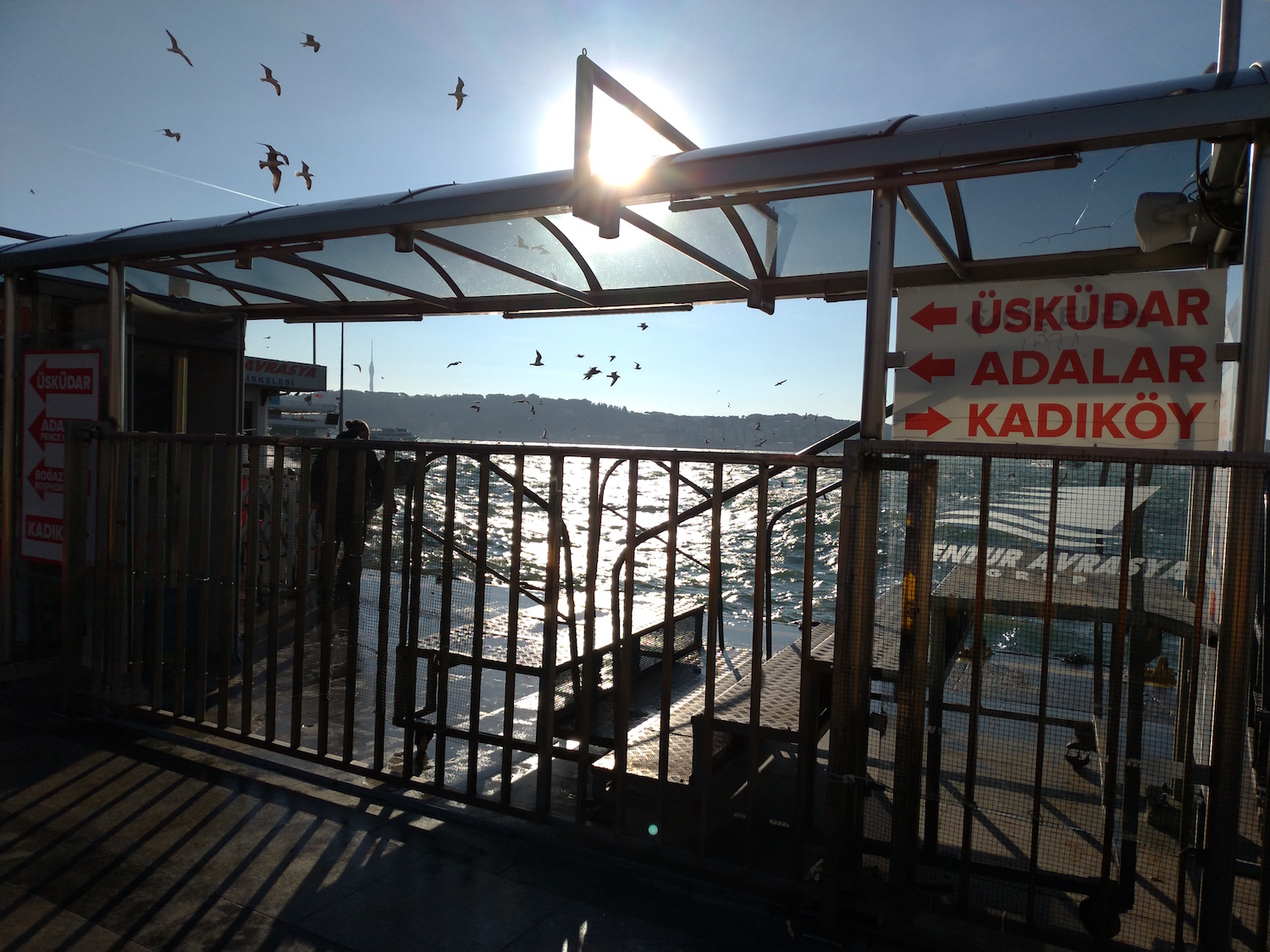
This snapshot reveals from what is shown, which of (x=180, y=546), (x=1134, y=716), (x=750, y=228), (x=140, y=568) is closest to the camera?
(x=1134, y=716)

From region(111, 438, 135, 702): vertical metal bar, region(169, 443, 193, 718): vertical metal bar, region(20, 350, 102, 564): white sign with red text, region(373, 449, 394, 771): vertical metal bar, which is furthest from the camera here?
region(20, 350, 102, 564): white sign with red text

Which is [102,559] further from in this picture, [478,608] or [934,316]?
[934,316]

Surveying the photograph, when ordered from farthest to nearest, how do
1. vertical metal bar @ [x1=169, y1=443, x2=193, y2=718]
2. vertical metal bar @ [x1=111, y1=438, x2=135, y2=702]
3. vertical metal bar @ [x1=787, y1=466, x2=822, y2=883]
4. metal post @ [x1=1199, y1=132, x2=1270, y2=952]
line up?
1. vertical metal bar @ [x1=111, y1=438, x2=135, y2=702]
2. vertical metal bar @ [x1=169, y1=443, x2=193, y2=718]
3. vertical metal bar @ [x1=787, y1=466, x2=822, y2=883]
4. metal post @ [x1=1199, y1=132, x2=1270, y2=952]

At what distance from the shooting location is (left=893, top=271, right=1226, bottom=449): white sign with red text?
3.02 m

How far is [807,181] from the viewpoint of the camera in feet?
10.8

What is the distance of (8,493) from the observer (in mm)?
6125

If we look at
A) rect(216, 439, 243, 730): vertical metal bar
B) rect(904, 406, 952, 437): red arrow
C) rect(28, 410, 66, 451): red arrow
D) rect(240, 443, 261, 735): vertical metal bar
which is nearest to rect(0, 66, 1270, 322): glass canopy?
rect(904, 406, 952, 437): red arrow

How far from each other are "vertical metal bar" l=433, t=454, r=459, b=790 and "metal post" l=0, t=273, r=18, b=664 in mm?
4039

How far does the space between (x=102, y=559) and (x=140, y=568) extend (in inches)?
13.2

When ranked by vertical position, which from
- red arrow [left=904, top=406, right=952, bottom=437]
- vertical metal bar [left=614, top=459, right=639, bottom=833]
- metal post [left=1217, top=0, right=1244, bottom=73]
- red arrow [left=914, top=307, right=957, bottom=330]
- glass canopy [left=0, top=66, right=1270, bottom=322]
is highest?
metal post [left=1217, top=0, right=1244, bottom=73]

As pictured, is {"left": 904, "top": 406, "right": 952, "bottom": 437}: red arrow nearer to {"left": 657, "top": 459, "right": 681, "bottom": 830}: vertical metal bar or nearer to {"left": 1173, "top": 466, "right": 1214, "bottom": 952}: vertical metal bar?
{"left": 1173, "top": 466, "right": 1214, "bottom": 952}: vertical metal bar

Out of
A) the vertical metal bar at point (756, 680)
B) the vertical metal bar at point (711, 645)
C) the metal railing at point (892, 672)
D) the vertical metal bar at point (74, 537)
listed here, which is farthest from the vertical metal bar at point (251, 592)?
the vertical metal bar at point (756, 680)

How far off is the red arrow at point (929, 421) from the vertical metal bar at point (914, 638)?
1.03ft

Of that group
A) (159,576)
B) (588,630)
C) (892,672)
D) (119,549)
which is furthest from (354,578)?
(892,672)
